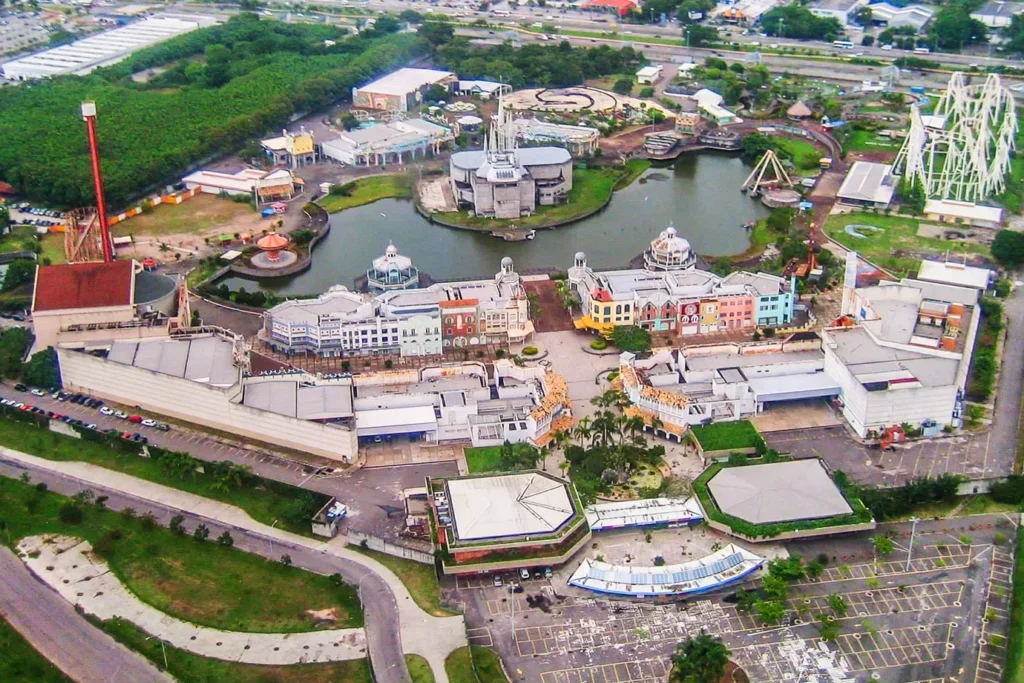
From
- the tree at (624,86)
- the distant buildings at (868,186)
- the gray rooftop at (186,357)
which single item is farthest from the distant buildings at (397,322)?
the tree at (624,86)

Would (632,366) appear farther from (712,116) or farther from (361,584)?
(712,116)

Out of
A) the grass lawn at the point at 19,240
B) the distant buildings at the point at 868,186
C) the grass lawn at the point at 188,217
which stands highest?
the distant buildings at the point at 868,186

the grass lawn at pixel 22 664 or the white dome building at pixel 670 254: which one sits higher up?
the white dome building at pixel 670 254

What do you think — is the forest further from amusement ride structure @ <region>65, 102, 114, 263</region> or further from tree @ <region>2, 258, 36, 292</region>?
tree @ <region>2, 258, 36, 292</region>

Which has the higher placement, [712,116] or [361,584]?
[712,116]

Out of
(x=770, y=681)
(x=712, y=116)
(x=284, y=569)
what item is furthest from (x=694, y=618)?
(x=712, y=116)

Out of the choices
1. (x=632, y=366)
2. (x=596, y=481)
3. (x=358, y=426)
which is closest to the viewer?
(x=596, y=481)

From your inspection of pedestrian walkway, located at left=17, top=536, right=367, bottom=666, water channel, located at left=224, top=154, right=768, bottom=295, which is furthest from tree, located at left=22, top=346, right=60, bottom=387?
water channel, located at left=224, top=154, right=768, bottom=295

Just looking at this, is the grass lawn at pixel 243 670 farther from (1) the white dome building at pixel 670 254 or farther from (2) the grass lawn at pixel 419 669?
(1) the white dome building at pixel 670 254
